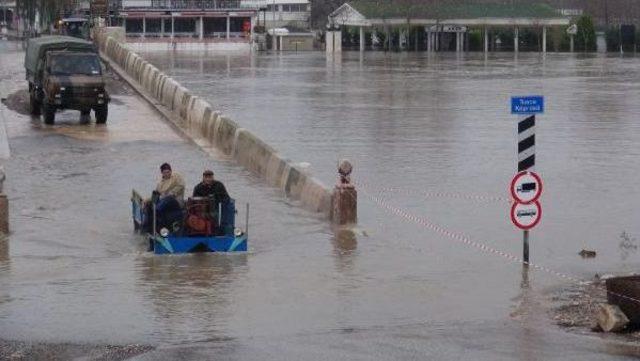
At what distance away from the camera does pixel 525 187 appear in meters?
17.8

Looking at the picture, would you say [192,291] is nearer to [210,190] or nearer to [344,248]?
[210,190]

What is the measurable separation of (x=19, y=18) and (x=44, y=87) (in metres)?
81.6

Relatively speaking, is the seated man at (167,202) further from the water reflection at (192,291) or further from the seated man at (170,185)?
the water reflection at (192,291)

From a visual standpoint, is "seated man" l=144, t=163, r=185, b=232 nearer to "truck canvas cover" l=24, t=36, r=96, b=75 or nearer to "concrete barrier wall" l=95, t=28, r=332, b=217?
"concrete barrier wall" l=95, t=28, r=332, b=217

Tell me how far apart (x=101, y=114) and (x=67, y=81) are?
3.74ft

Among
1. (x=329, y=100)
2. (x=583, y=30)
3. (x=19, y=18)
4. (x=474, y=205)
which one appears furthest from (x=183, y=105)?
(x=19, y=18)

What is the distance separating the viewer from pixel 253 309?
15383mm

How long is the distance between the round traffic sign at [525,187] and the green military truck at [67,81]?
20.6 m

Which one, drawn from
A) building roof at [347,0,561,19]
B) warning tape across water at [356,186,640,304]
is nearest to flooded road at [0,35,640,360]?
warning tape across water at [356,186,640,304]

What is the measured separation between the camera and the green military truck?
36688 millimetres

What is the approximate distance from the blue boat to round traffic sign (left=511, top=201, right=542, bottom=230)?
345cm

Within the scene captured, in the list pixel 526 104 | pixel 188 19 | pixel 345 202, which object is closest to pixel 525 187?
pixel 526 104

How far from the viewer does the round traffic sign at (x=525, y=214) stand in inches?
707

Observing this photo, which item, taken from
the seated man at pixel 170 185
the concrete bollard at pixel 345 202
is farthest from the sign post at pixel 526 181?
the seated man at pixel 170 185
